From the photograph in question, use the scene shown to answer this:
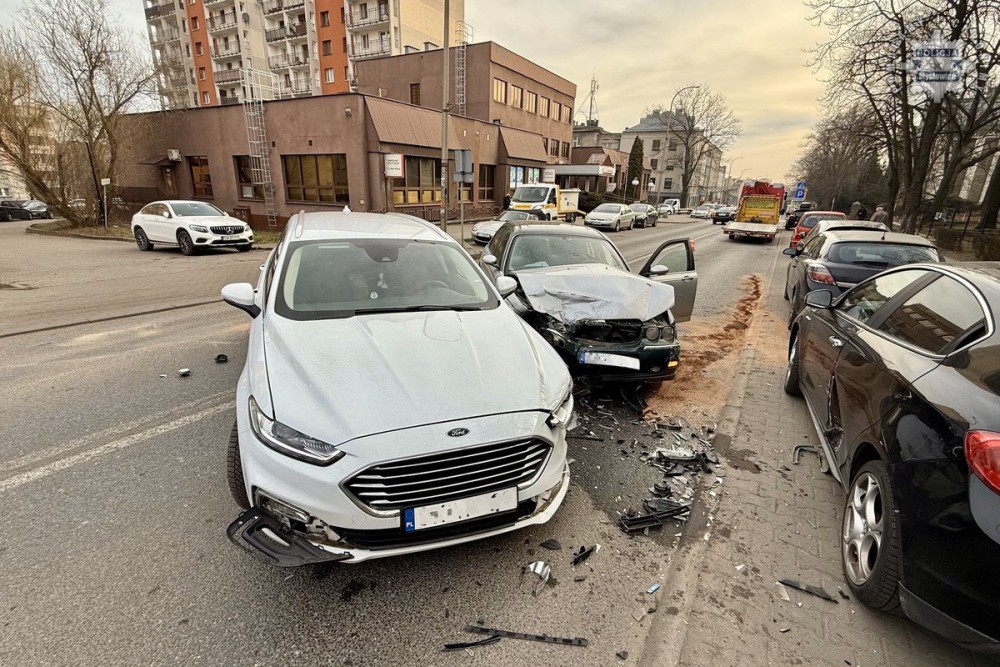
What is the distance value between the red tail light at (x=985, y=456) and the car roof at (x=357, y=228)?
140 inches

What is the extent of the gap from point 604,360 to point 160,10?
258 feet

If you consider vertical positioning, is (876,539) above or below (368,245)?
below

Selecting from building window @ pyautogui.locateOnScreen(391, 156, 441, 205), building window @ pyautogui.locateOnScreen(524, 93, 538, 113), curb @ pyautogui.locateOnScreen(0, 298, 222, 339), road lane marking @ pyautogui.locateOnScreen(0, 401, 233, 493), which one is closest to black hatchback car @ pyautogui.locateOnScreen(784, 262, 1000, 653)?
road lane marking @ pyautogui.locateOnScreen(0, 401, 233, 493)

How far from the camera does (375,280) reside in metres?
3.62

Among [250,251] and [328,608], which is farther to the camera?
[250,251]

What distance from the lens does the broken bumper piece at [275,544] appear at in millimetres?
2066

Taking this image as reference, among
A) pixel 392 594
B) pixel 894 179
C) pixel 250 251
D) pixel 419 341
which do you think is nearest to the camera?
pixel 392 594


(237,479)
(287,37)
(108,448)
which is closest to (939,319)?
(237,479)

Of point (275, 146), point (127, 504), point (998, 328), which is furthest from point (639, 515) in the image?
point (275, 146)

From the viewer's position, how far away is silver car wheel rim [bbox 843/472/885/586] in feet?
7.58

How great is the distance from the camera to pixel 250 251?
1611cm

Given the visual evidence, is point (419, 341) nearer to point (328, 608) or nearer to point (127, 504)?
point (328, 608)

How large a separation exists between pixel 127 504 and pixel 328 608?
5.60ft

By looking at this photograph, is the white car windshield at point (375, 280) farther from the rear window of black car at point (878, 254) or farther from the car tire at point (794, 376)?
the rear window of black car at point (878, 254)
